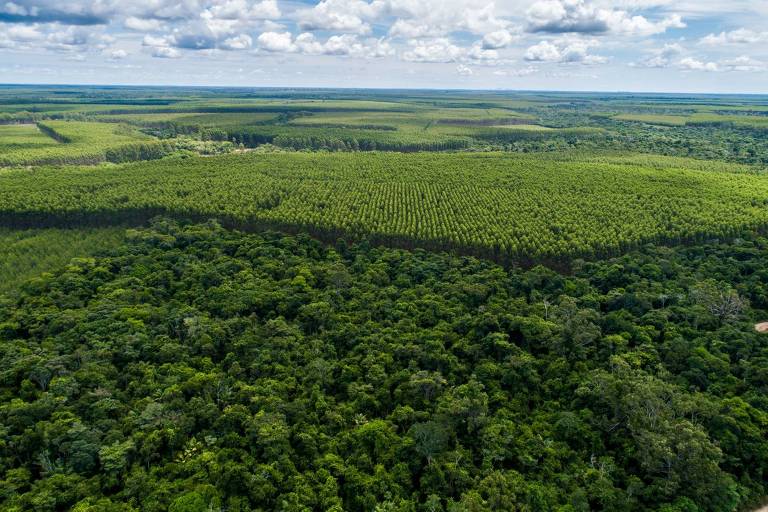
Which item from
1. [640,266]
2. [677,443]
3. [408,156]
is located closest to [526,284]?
[640,266]

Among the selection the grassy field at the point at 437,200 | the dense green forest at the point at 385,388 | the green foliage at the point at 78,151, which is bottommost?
the dense green forest at the point at 385,388

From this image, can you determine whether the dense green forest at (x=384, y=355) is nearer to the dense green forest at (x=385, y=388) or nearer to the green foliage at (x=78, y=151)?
the dense green forest at (x=385, y=388)

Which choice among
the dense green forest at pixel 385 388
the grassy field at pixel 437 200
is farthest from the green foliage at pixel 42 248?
the dense green forest at pixel 385 388

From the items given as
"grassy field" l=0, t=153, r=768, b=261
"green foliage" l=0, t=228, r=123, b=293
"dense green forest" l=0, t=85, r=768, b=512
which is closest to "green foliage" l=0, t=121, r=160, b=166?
A: "grassy field" l=0, t=153, r=768, b=261

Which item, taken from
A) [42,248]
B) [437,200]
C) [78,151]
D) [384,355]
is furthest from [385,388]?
[78,151]

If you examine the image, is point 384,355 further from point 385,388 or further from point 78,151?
point 78,151
